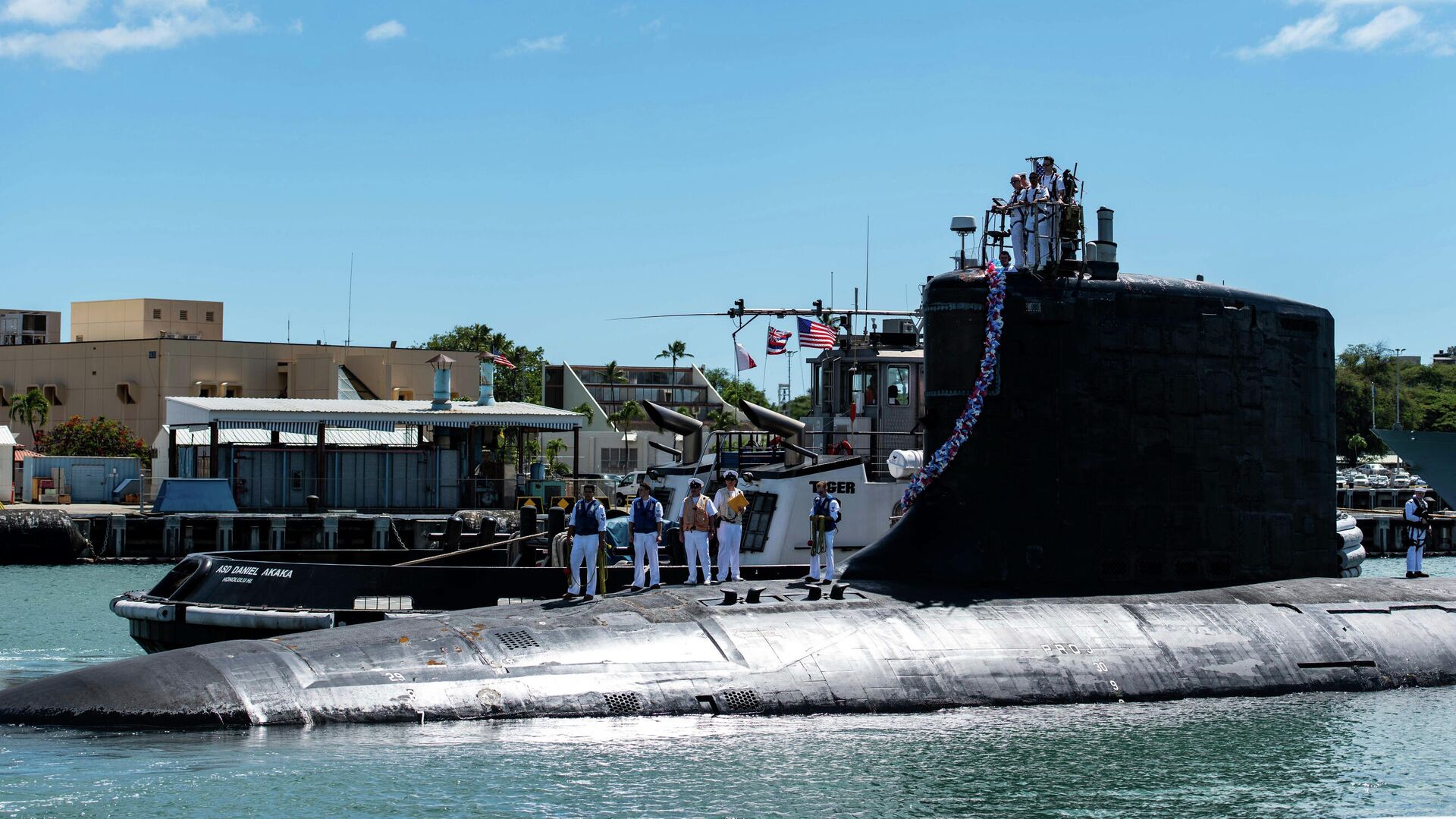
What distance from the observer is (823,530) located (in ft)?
60.5

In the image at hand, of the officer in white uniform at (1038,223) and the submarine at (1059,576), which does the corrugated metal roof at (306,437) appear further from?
the officer in white uniform at (1038,223)

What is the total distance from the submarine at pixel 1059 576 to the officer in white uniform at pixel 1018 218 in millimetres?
477

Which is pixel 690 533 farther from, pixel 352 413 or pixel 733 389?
pixel 733 389

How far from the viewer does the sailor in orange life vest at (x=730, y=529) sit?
18516mm

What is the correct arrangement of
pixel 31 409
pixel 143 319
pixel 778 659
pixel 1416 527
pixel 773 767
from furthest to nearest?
pixel 143 319 < pixel 31 409 < pixel 1416 527 < pixel 778 659 < pixel 773 767

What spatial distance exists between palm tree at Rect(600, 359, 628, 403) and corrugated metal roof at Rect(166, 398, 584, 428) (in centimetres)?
5971

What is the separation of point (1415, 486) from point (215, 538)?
2289 inches

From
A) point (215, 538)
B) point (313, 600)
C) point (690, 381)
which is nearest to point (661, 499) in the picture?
point (313, 600)

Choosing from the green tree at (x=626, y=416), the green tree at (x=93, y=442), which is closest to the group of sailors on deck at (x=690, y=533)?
the green tree at (x=93, y=442)

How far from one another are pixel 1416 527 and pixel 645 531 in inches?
516

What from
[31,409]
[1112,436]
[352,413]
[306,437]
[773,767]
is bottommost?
[773,767]

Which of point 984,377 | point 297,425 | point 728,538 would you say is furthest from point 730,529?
point 297,425

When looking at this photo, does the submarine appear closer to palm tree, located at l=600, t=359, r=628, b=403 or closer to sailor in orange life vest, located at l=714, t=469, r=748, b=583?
sailor in orange life vest, located at l=714, t=469, r=748, b=583

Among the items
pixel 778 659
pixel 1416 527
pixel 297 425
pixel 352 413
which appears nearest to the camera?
pixel 778 659
